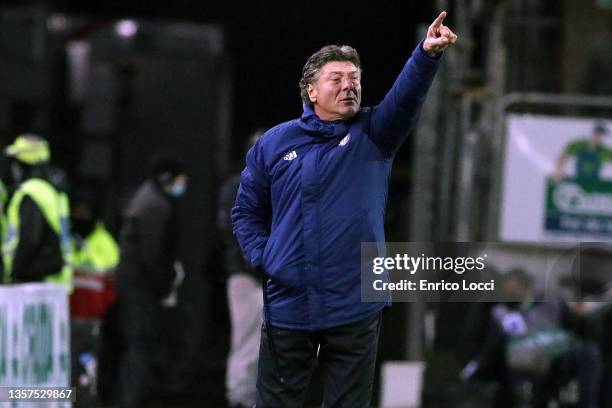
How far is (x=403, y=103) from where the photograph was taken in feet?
17.9

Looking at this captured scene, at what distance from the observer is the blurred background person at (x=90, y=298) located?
9.24 m

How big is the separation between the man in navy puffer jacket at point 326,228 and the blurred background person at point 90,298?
11.1 feet

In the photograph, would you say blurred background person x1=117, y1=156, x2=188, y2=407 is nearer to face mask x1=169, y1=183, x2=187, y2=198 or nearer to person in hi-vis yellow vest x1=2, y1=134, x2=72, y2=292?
face mask x1=169, y1=183, x2=187, y2=198

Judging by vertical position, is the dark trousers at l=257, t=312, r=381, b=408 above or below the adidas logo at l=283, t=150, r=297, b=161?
below

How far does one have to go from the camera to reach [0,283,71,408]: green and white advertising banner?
7.99 m

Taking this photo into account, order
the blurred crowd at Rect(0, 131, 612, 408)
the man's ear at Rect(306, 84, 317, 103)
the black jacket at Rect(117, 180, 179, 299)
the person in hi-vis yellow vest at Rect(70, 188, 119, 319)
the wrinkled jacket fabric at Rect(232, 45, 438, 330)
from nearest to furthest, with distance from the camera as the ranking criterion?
the wrinkled jacket fabric at Rect(232, 45, 438, 330) → the man's ear at Rect(306, 84, 317, 103) → the blurred crowd at Rect(0, 131, 612, 408) → the person in hi-vis yellow vest at Rect(70, 188, 119, 319) → the black jacket at Rect(117, 180, 179, 299)

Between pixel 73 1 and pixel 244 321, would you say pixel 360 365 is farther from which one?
pixel 73 1

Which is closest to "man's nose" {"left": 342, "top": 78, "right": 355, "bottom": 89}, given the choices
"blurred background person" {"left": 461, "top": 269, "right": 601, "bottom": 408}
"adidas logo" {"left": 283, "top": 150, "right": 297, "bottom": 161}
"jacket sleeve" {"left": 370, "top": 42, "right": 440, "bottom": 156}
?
"jacket sleeve" {"left": 370, "top": 42, "right": 440, "bottom": 156}

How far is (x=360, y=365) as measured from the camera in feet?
18.5

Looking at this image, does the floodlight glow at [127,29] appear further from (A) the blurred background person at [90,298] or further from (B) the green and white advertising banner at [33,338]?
(B) the green and white advertising banner at [33,338]

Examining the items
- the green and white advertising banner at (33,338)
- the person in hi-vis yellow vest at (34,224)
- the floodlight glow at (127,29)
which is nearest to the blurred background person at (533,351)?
the person in hi-vis yellow vest at (34,224)

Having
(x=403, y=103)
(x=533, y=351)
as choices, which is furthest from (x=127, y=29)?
(x=403, y=103)

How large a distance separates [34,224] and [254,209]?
132 inches

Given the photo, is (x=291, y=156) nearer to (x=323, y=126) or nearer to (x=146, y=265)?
(x=323, y=126)
